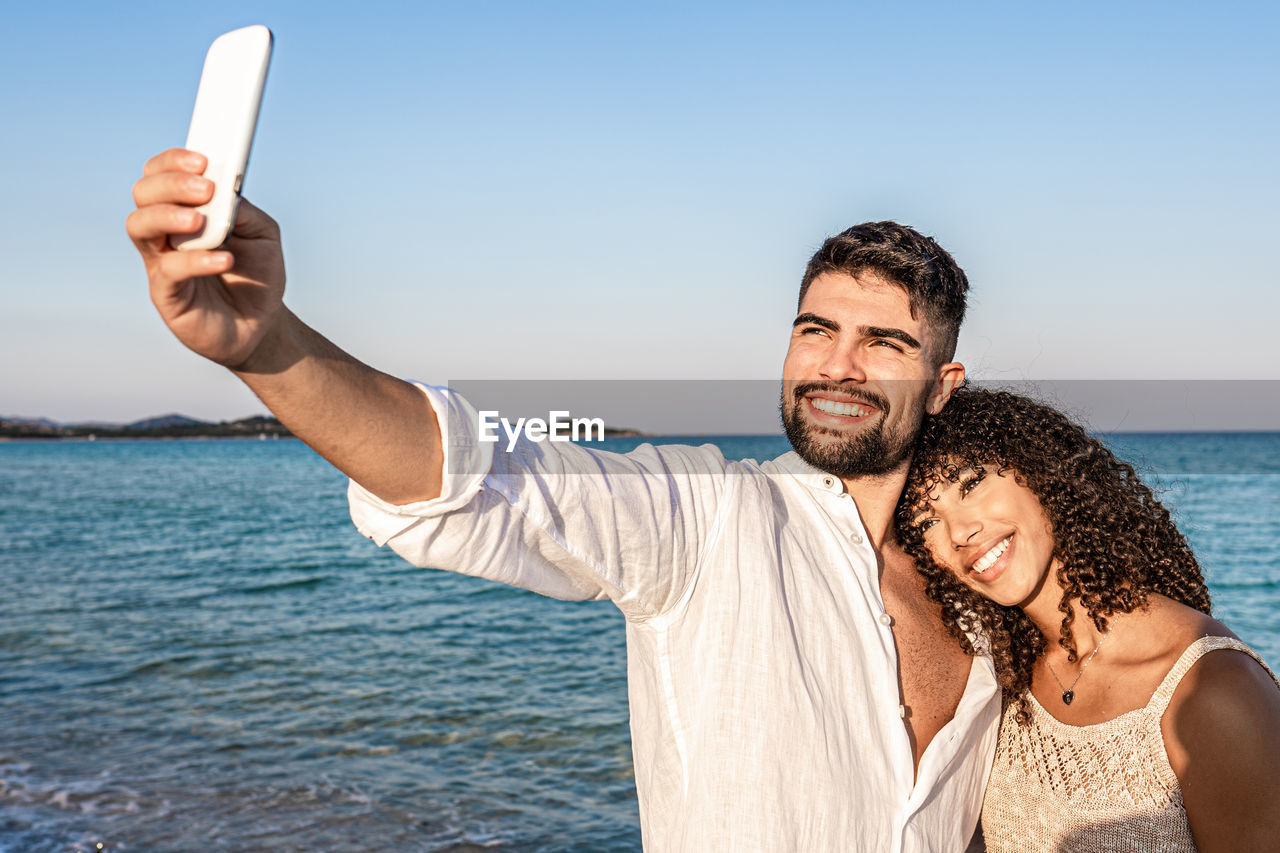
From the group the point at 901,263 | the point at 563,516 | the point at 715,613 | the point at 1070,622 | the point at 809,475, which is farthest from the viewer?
the point at 1070,622

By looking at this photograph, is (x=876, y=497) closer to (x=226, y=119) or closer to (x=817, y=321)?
(x=817, y=321)

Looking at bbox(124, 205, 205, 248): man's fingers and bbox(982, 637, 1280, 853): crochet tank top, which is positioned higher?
bbox(124, 205, 205, 248): man's fingers

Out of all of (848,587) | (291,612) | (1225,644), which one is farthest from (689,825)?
(291,612)

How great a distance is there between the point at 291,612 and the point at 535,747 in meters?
7.99

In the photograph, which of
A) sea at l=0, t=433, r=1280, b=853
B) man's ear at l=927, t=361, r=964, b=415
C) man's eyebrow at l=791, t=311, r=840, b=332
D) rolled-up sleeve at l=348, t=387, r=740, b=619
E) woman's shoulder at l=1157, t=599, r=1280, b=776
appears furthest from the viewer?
sea at l=0, t=433, r=1280, b=853

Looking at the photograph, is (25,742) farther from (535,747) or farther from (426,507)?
(426,507)

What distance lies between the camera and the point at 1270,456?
5409 cm

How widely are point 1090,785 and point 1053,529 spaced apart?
0.79m

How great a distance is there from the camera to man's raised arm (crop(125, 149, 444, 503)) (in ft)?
3.72

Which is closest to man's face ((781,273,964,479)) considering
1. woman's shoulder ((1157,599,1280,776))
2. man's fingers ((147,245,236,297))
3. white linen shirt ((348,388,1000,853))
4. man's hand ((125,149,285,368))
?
white linen shirt ((348,388,1000,853))

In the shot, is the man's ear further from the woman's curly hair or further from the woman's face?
the woman's face

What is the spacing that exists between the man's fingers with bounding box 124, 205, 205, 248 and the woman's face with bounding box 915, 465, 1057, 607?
247 cm

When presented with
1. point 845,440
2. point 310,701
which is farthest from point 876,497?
point 310,701

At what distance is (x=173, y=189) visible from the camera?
1121 mm
